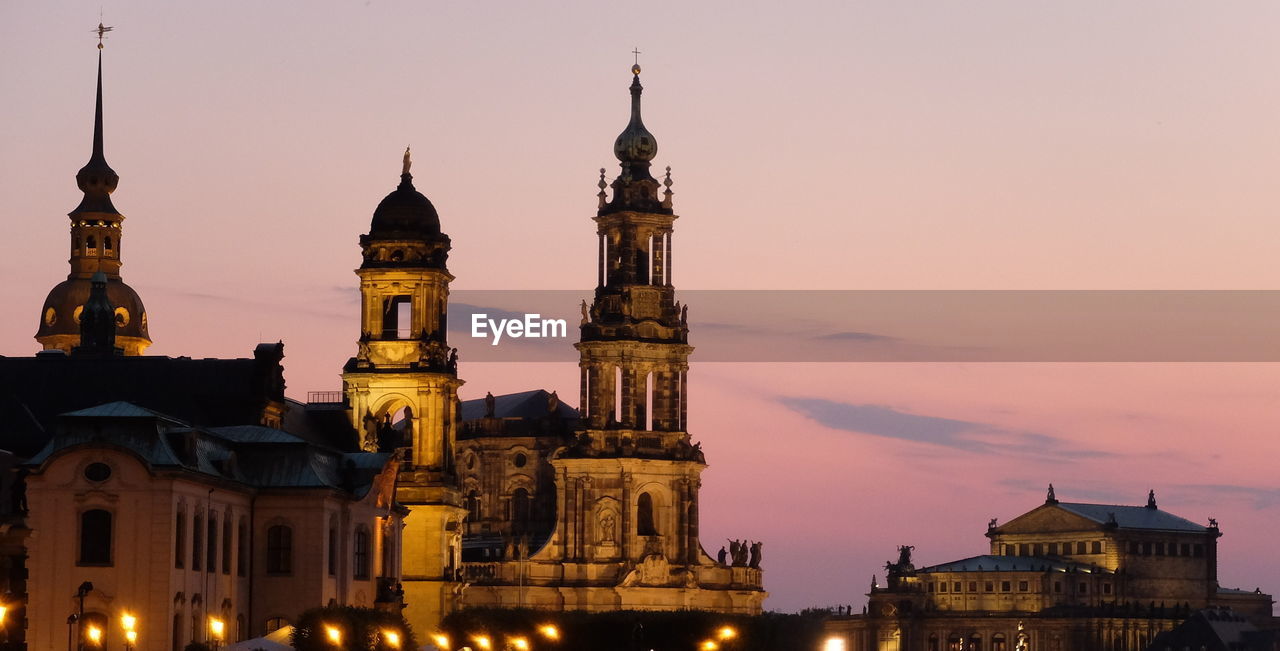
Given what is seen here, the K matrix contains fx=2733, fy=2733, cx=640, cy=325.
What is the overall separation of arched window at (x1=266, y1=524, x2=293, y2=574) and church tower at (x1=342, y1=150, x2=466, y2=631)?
74.7 ft

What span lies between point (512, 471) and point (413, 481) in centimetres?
4972

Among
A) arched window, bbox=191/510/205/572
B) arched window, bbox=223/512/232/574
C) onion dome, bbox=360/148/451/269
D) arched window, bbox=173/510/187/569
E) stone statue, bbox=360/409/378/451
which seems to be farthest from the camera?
onion dome, bbox=360/148/451/269

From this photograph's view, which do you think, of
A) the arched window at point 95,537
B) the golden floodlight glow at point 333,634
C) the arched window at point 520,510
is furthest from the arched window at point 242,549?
the arched window at point 520,510

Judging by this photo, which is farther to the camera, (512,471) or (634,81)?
(512,471)

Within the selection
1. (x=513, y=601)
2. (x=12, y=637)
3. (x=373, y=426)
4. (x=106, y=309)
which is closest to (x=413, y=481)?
(x=373, y=426)

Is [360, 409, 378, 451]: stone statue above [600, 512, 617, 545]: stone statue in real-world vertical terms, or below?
above

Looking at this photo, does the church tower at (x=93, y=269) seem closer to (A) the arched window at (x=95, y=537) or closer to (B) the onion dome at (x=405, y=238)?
(B) the onion dome at (x=405, y=238)

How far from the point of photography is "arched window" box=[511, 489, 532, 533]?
17138 centimetres

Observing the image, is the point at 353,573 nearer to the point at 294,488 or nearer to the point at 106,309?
the point at 294,488

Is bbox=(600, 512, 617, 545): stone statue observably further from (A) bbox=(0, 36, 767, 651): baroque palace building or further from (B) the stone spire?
(B) the stone spire

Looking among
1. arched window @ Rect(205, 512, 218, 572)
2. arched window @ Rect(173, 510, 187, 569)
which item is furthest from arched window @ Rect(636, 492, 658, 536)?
arched window @ Rect(173, 510, 187, 569)

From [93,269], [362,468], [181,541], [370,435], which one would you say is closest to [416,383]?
[370,435]

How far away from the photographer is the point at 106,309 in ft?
421

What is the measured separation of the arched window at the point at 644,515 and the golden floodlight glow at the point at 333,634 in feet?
216
